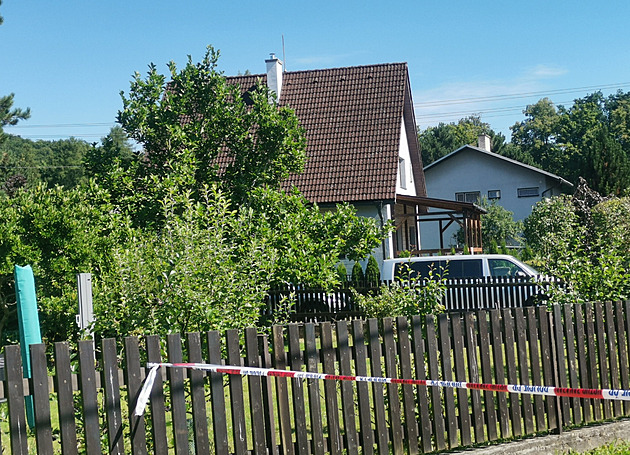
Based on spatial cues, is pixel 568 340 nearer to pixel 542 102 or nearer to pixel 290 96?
pixel 290 96

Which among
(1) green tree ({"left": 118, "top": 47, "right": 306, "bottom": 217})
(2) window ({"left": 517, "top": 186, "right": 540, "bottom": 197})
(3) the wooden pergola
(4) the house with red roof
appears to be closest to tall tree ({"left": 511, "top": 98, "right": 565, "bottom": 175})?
(2) window ({"left": 517, "top": 186, "right": 540, "bottom": 197})

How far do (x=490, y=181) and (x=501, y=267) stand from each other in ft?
99.0

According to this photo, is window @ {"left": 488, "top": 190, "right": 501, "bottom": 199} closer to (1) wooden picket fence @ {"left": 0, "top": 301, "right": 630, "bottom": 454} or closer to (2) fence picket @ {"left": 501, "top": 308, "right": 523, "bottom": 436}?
(1) wooden picket fence @ {"left": 0, "top": 301, "right": 630, "bottom": 454}

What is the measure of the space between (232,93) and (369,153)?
1125 cm

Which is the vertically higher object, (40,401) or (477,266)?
(40,401)

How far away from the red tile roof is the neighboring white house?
809 inches

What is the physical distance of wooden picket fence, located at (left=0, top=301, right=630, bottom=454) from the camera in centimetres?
455

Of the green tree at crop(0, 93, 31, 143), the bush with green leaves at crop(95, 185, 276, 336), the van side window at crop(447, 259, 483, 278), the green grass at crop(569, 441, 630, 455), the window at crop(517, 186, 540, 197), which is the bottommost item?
the green grass at crop(569, 441, 630, 455)

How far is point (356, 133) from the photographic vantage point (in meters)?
26.0

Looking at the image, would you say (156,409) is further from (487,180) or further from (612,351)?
(487,180)

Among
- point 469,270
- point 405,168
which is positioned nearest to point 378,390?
point 469,270

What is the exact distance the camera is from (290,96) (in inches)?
1099

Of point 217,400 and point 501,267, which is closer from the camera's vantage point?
point 217,400

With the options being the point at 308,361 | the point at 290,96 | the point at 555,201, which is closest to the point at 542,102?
the point at 555,201
